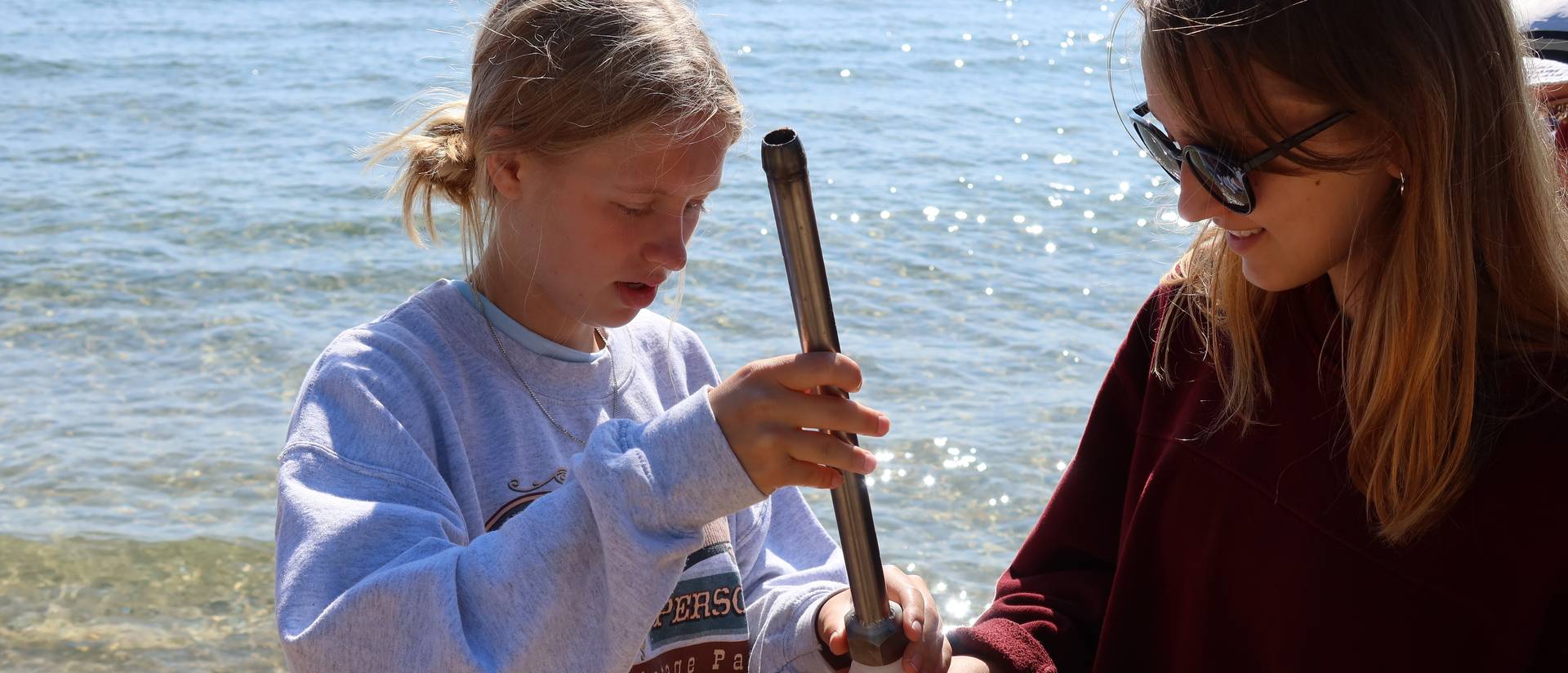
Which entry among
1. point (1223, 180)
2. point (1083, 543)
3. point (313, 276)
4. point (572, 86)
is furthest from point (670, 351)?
point (313, 276)

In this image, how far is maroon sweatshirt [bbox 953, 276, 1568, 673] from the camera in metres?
1.62

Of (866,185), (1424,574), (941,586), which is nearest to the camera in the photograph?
(1424,574)

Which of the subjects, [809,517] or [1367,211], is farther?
[809,517]

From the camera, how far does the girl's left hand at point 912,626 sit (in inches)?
68.4

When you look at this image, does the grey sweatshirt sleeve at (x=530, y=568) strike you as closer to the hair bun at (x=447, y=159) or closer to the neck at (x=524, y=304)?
the neck at (x=524, y=304)

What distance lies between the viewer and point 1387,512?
170cm

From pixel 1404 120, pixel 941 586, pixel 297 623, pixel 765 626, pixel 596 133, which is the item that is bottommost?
pixel 941 586

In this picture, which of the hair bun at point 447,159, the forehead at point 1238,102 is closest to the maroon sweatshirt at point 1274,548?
the forehead at point 1238,102

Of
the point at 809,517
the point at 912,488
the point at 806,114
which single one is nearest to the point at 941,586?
the point at 912,488

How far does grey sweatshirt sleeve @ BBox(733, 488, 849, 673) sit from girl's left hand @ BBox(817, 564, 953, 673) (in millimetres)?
46

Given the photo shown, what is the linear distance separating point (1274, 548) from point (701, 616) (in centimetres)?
79

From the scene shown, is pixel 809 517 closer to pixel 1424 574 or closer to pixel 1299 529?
pixel 1299 529

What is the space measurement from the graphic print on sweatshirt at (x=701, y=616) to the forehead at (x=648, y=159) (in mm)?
420

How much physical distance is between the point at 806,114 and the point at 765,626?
8.31m
